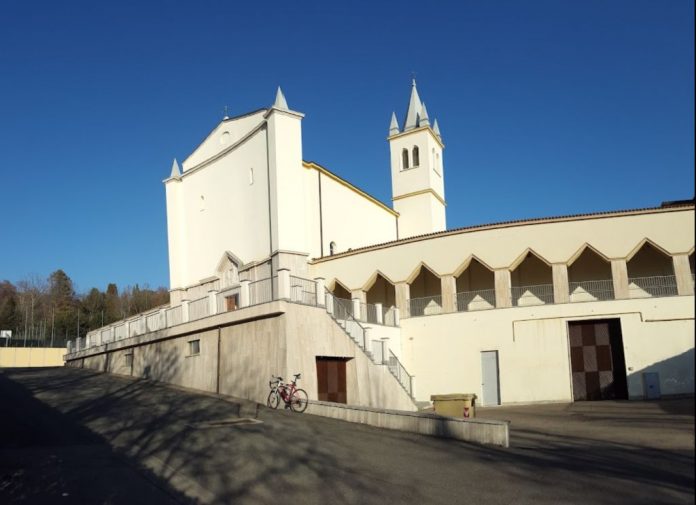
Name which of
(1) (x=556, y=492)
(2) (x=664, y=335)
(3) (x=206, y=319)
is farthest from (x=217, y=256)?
(1) (x=556, y=492)

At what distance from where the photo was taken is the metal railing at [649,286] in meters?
25.1

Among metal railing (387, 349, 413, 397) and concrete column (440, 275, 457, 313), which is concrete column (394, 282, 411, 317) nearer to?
concrete column (440, 275, 457, 313)

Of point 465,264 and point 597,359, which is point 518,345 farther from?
point 465,264

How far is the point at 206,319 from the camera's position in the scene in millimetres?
23750

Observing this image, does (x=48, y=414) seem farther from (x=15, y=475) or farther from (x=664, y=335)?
(x=664, y=335)

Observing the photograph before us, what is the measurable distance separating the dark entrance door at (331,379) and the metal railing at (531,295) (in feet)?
32.9

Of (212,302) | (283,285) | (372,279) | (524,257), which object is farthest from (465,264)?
(212,302)

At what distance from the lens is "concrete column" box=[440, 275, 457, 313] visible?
99.4 feet

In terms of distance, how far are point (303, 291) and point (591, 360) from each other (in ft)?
43.1

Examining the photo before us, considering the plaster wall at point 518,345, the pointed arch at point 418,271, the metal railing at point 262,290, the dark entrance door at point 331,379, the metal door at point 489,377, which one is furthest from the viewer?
the pointed arch at point 418,271

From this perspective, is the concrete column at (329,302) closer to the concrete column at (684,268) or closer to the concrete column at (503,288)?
the concrete column at (503,288)

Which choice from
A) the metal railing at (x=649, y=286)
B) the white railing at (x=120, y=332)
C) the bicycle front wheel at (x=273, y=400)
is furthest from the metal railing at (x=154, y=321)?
the metal railing at (x=649, y=286)

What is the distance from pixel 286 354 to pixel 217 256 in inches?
682

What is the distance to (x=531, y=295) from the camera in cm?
2950
